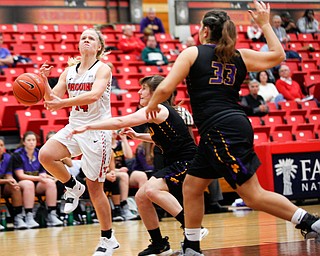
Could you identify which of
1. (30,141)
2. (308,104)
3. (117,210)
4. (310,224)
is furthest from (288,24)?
(310,224)

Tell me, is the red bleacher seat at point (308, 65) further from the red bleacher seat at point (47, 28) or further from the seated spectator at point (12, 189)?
the seated spectator at point (12, 189)

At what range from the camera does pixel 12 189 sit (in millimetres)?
10133

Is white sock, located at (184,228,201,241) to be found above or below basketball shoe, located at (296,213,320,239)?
below

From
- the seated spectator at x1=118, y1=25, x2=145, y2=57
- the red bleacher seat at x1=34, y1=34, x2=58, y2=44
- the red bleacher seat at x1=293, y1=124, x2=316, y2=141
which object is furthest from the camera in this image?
the seated spectator at x1=118, y1=25, x2=145, y2=57

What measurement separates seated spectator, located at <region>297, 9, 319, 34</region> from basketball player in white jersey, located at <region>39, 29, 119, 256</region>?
45.3 ft

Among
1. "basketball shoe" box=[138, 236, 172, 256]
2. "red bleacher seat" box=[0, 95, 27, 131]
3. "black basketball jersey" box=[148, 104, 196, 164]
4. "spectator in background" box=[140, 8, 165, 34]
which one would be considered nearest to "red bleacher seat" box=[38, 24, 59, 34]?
"spectator in background" box=[140, 8, 165, 34]

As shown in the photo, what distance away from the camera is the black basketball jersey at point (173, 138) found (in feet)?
21.5

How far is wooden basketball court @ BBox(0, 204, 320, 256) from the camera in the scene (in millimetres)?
6445

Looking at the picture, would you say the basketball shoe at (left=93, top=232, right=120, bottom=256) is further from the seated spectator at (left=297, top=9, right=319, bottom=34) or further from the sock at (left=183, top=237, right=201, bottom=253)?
the seated spectator at (left=297, top=9, right=319, bottom=34)

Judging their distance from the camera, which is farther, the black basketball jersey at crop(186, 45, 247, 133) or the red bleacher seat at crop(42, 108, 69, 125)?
the red bleacher seat at crop(42, 108, 69, 125)

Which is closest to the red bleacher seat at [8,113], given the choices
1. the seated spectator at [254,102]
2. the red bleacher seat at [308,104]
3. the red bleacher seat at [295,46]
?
the seated spectator at [254,102]

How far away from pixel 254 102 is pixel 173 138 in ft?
24.9

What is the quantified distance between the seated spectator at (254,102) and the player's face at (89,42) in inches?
280

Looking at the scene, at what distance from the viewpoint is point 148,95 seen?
21.6 feet
